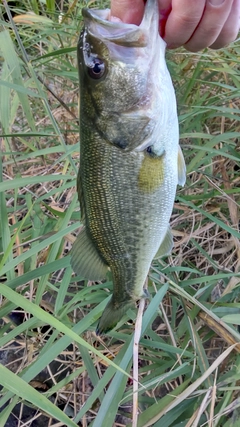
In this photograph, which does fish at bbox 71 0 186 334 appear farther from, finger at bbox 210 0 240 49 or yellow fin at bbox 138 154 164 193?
finger at bbox 210 0 240 49

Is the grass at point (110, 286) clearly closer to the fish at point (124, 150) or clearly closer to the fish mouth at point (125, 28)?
the fish at point (124, 150)

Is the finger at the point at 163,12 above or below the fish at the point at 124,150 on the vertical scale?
above

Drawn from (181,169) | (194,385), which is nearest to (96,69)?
(181,169)

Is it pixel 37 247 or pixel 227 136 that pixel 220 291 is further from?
pixel 37 247

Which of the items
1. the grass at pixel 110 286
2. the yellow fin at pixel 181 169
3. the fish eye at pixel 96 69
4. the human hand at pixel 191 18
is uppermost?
the human hand at pixel 191 18

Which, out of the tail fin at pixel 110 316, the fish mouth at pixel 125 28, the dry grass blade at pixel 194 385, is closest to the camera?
the fish mouth at pixel 125 28

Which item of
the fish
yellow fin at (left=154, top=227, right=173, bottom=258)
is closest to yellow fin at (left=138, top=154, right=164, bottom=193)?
the fish

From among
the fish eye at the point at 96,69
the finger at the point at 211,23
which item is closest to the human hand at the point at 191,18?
the finger at the point at 211,23

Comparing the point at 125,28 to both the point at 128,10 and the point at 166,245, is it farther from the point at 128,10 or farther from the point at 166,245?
the point at 166,245
